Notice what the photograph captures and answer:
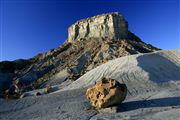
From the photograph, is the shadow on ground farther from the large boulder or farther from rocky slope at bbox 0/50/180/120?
the large boulder

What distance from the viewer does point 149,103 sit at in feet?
70.8

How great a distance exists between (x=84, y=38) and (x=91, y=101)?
63.4 m

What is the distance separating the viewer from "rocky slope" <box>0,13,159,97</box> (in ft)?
199

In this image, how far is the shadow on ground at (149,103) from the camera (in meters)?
20.8

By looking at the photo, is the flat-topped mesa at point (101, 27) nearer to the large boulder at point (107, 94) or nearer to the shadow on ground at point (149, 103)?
the shadow on ground at point (149, 103)

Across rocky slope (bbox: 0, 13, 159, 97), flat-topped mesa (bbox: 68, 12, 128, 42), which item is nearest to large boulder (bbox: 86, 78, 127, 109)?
rocky slope (bbox: 0, 13, 159, 97)

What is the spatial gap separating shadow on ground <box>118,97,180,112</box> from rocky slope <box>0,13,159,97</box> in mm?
31140

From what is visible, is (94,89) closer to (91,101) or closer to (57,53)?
(91,101)

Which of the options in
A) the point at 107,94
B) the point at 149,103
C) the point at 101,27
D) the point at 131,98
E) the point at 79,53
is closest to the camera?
the point at 107,94

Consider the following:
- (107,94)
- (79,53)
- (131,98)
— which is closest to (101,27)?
(79,53)

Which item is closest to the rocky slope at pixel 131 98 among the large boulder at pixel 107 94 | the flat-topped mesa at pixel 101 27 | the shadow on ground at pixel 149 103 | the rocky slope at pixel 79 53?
the shadow on ground at pixel 149 103

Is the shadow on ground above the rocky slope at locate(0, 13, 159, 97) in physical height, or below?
below

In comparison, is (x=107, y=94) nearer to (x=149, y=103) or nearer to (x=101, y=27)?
(x=149, y=103)

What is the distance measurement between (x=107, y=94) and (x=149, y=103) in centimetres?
288
